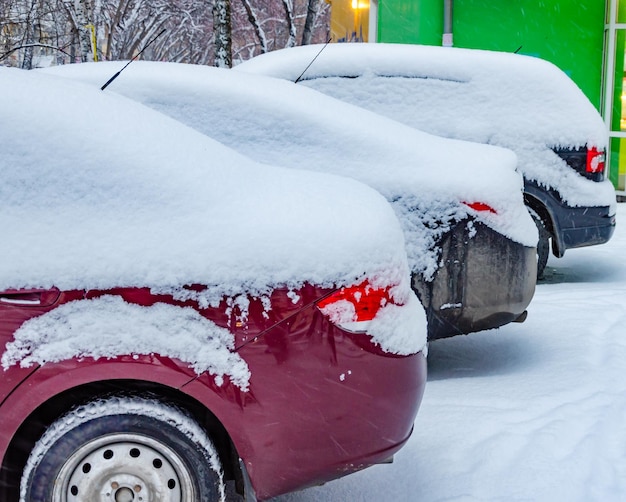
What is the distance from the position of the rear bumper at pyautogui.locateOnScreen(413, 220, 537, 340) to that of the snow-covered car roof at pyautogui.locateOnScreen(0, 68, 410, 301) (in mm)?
1396

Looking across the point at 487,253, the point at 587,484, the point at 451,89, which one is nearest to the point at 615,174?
the point at 451,89

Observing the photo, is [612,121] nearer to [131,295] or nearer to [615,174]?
[615,174]

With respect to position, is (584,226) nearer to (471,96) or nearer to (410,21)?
(471,96)

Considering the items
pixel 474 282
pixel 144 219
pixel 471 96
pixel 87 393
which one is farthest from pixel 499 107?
pixel 87 393

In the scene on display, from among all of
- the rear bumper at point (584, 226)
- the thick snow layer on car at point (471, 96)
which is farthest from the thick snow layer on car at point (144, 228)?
the rear bumper at point (584, 226)

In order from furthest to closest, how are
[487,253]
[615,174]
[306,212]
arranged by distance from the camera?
[615,174] → [487,253] → [306,212]

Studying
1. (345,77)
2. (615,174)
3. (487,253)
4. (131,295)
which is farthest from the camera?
(615,174)

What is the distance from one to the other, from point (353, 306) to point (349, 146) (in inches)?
76.1

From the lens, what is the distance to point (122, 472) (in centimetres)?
258

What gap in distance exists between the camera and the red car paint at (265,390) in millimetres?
2512

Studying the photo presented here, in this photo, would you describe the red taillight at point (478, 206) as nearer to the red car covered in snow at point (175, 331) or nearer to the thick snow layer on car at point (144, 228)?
the thick snow layer on car at point (144, 228)

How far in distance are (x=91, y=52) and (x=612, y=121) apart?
37.1 ft

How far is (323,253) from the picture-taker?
2664 mm

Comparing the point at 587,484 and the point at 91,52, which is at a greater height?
the point at 91,52
